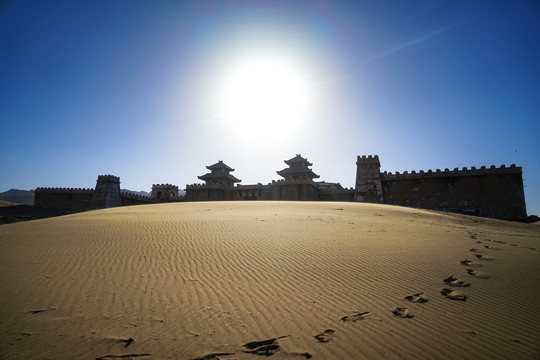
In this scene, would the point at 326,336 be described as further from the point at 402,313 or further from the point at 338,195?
the point at 338,195

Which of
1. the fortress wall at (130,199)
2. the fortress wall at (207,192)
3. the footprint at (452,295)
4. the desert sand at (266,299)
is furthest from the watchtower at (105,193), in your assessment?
the footprint at (452,295)

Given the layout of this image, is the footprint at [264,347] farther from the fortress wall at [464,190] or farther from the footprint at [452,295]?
the fortress wall at [464,190]

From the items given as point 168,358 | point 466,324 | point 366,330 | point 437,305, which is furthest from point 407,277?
Answer: point 168,358

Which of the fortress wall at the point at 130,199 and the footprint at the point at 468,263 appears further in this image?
the fortress wall at the point at 130,199

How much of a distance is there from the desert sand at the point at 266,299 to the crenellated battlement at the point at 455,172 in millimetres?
19013

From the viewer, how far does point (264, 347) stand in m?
2.27

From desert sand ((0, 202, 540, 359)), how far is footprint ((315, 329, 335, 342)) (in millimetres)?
13

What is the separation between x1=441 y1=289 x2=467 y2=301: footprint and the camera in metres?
3.20

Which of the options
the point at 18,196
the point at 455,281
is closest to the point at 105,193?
the point at 455,281

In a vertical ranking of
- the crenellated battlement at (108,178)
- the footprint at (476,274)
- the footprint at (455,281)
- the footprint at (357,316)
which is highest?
the crenellated battlement at (108,178)

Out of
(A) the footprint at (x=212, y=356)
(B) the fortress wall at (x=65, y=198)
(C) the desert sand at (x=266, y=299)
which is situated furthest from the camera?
(B) the fortress wall at (x=65, y=198)

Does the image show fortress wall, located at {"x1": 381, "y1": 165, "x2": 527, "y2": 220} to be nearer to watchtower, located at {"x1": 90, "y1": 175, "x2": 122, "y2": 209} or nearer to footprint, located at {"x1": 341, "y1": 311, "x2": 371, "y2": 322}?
footprint, located at {"x1": 341, "y1": 311, "x2": 371, "y2": 322}

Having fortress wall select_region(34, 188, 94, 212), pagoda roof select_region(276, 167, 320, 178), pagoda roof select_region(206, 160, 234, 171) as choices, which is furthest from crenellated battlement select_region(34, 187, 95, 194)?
pagoda roof select_region(276, 167, 320, 178)

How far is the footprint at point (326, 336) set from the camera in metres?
2.38
